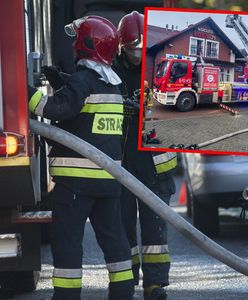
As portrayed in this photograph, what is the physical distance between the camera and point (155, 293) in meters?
6.27

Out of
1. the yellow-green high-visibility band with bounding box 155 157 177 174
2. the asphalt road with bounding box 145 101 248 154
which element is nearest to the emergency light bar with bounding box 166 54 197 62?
the asphalt road with bounding box 145 101 248 154

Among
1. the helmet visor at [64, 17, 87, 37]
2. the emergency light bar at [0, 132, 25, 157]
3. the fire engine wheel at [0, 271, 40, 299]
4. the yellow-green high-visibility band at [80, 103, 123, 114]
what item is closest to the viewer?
the emergency light bar at [0, 132, 25, 157]

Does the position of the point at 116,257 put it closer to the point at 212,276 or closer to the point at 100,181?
the point at 100,181

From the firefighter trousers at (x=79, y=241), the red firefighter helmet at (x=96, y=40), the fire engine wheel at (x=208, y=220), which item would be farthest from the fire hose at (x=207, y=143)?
the fire engine wheel at (x=208, y=220)

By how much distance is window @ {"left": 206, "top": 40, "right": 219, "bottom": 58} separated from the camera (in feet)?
18.3

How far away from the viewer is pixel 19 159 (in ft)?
16.4

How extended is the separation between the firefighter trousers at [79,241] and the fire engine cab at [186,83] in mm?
729

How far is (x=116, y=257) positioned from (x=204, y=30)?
4.94 ft

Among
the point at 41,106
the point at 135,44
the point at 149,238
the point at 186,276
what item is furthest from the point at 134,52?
the point at 186,276

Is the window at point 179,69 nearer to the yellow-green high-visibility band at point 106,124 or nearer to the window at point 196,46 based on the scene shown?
the window at point 196,46

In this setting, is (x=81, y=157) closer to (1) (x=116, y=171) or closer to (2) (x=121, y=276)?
(1) (x=116, y=171)

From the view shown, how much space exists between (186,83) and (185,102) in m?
0.12

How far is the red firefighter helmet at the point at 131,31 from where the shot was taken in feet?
20.3

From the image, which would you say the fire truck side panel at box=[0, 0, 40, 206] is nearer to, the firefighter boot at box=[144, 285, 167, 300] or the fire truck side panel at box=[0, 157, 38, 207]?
the fire truck side panel at box=[0, 157, 38, 207]
